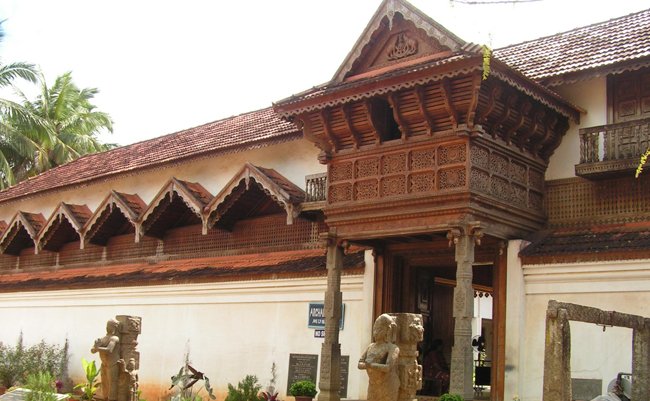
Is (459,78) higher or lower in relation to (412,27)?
lower

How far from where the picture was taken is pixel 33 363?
747 inches

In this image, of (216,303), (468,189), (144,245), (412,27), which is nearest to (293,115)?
(412,27)

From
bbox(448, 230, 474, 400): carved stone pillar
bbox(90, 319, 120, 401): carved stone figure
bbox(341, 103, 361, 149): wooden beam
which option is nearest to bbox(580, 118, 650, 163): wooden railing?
bbox(448, 230, 474, 400): carved stone pillar

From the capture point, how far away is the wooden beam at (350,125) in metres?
12.9

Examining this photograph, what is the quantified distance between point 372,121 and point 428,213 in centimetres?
171

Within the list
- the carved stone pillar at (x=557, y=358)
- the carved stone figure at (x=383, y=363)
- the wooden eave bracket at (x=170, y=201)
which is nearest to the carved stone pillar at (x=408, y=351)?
the carved stone figure at (x=383, y=363)

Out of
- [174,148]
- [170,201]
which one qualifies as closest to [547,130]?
[170,201]

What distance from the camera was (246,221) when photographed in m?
17.3

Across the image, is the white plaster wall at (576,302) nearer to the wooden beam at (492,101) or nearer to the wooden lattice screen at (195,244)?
the wooden beam at (492,101)

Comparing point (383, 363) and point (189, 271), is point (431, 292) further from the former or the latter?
point (383, 363)

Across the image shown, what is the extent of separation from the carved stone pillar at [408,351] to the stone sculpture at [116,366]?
5.33 metres

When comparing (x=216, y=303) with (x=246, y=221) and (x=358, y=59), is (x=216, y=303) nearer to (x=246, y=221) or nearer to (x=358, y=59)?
(x=246, y=221)

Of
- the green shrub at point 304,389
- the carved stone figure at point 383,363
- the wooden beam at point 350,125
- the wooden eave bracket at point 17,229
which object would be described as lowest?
the green shrub at point 304,389

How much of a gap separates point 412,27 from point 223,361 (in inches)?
296
